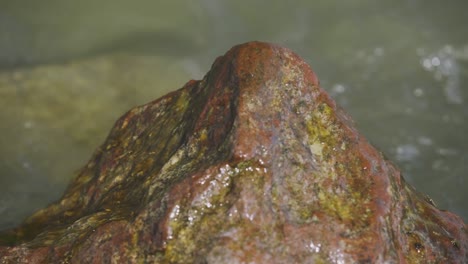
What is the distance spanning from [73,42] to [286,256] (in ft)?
15.8

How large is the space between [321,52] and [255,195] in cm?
461

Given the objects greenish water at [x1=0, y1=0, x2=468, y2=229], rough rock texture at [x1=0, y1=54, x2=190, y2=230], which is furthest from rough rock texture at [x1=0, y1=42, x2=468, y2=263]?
greenish water at [x1=0, y1=0, x2=468, y2=229]

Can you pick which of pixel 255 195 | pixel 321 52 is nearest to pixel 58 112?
pixel 321 52

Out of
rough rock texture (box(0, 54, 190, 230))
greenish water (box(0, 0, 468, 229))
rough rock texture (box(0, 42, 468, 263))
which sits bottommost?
rough rock texture (box(0, 42, 468, 263))

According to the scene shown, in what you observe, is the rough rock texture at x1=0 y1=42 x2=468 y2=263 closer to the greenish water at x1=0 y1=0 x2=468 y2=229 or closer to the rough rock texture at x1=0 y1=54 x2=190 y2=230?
the rough rock texture at x1=0 y1=54 x2=190 y2=230

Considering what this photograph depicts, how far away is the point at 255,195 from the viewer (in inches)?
81.3

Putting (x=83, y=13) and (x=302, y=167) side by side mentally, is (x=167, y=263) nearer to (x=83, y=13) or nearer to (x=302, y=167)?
(x=302, y=167)

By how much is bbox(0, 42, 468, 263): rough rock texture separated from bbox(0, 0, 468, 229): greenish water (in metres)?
2.18

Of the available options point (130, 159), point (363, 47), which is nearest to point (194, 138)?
point (130, 159)

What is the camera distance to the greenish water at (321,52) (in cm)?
490

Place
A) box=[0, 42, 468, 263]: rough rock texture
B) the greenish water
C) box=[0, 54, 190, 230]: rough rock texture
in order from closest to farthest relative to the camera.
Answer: box=[0, 42, 468, 263]: rough rock texture, box=[0, 54, 190, 230]: rough rock texture, the greenish water

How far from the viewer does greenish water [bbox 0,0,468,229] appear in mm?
4898

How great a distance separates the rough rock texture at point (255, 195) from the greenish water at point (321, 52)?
2176 mm

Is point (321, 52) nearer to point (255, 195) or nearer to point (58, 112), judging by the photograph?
point (58, 112)
